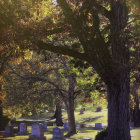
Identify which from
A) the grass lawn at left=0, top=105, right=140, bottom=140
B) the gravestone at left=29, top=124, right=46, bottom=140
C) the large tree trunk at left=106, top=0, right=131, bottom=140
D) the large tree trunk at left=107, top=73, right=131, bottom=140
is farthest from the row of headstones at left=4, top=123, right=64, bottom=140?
the large tree trunk at left=107, top=73, right=131, bottom=140

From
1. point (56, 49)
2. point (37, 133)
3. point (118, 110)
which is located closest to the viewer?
point (118, 110)

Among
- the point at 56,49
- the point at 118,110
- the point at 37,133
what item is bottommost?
the point at 37,133

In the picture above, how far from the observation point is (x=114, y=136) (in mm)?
10711

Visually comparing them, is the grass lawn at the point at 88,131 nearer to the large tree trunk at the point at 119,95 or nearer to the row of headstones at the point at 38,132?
the row of headstones at the point at 38,132

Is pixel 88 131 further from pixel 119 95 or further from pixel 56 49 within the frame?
pixel 56 49

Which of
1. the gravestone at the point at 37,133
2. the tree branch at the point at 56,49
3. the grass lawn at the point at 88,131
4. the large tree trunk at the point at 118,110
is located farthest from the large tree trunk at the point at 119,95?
the gravestone at the point at 37,133

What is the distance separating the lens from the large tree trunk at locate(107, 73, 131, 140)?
10.6 metres

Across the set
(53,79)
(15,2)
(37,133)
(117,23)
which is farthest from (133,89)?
(15,2)

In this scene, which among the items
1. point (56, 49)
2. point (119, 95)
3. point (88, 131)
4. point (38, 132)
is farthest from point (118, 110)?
point (88, 131)

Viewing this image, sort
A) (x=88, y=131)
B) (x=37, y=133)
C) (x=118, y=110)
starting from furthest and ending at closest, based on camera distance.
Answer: (x=88, y=131) → (x=37, y=133) → (x=118, y=110)

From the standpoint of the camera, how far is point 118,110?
418 inches

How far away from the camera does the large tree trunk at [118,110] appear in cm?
1062

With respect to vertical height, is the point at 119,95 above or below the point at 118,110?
above

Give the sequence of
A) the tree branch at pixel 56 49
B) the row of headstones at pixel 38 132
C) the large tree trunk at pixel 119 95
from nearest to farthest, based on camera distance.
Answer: the large tree trunk at pixel 119 95 → the tree branch at pixel 56 49 → the row of headstones at pixel 38 132
